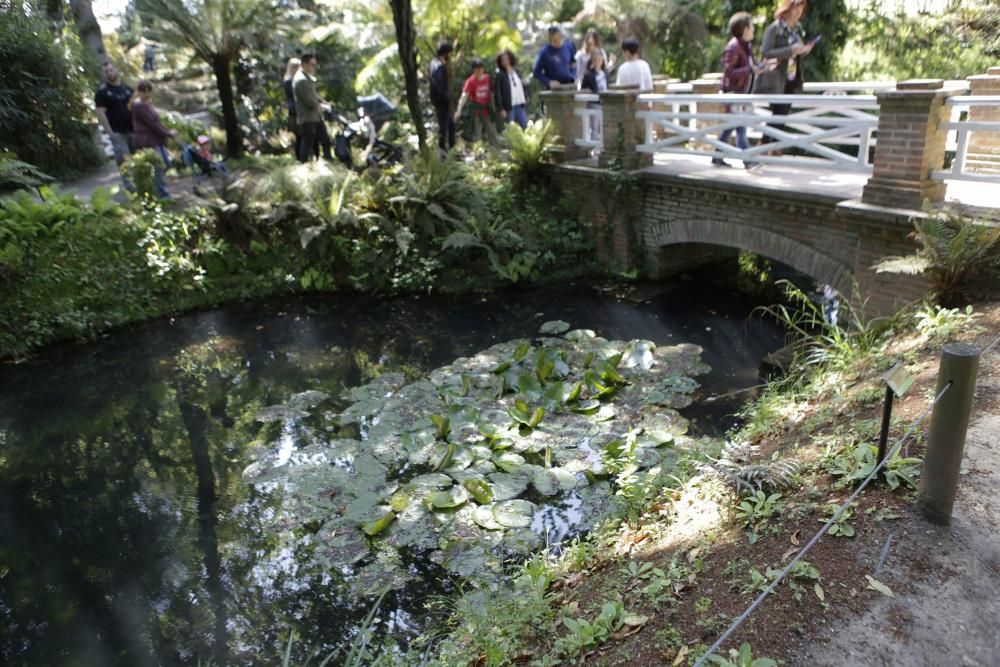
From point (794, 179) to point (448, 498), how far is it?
20.0 feet

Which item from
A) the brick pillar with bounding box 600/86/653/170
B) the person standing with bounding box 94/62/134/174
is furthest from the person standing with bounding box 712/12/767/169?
the person standing with bounding box 94/62/134/174

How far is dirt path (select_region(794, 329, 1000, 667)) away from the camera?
3.05m

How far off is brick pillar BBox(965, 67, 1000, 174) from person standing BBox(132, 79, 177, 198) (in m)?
10.5

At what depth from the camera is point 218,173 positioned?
12.3 metres

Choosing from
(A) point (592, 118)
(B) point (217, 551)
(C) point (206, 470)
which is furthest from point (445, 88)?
(B) point (217, 551)

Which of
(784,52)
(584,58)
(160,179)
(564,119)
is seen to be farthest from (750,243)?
(160,179)

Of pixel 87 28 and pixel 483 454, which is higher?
pixel 87 28

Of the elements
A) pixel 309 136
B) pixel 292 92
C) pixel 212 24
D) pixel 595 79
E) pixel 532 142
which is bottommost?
pixel 532 142

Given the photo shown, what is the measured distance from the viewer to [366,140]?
43.9 ft

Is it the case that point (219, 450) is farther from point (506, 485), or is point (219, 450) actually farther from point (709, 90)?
point (709, 90)

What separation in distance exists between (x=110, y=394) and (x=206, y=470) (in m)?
2.42

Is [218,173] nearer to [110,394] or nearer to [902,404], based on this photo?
[110,394]

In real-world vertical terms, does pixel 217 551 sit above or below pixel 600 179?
below

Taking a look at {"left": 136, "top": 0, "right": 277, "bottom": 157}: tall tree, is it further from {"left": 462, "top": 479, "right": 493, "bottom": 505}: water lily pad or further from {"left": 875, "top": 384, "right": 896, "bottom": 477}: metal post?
{"left": 875, "top": 384, "right": 896, "bottom": 477}: metal post
